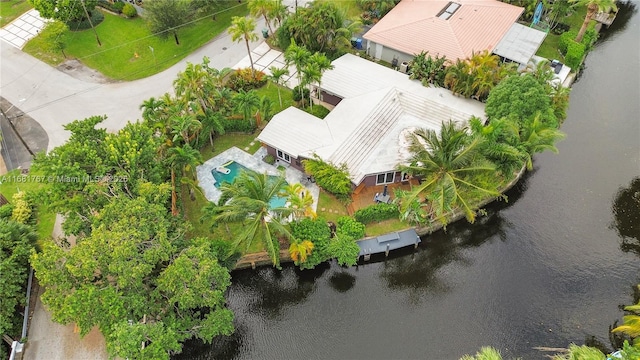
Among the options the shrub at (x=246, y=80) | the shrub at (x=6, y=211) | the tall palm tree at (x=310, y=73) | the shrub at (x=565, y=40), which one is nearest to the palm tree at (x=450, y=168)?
the tall palm tree at (x=310, y=73)

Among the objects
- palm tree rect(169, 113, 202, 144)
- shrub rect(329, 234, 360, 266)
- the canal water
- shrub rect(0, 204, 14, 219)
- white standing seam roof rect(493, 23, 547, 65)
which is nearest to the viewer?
the canal water

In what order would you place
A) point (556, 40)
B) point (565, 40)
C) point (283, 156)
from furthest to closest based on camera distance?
point (556, 40)
point (565, 40)
point (283, 156)

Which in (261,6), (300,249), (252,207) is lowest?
(300,249)

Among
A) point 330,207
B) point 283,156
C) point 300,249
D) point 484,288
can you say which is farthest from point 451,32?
point 300,249

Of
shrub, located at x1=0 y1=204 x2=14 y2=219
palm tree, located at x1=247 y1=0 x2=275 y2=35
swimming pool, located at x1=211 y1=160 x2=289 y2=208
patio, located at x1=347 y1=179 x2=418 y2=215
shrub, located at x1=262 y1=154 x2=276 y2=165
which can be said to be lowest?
patio, located at x1=347 y1=179 x2=418 y2=215

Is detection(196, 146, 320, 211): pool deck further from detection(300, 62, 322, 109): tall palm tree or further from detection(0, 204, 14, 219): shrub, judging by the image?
detection(0, 204, 14, 219): shrub

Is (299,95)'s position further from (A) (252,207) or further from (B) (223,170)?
(A) (252,207)

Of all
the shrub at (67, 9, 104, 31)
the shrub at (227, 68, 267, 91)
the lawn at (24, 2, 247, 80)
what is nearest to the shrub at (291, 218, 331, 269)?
the shrub at (227, 68, 267, 91)
